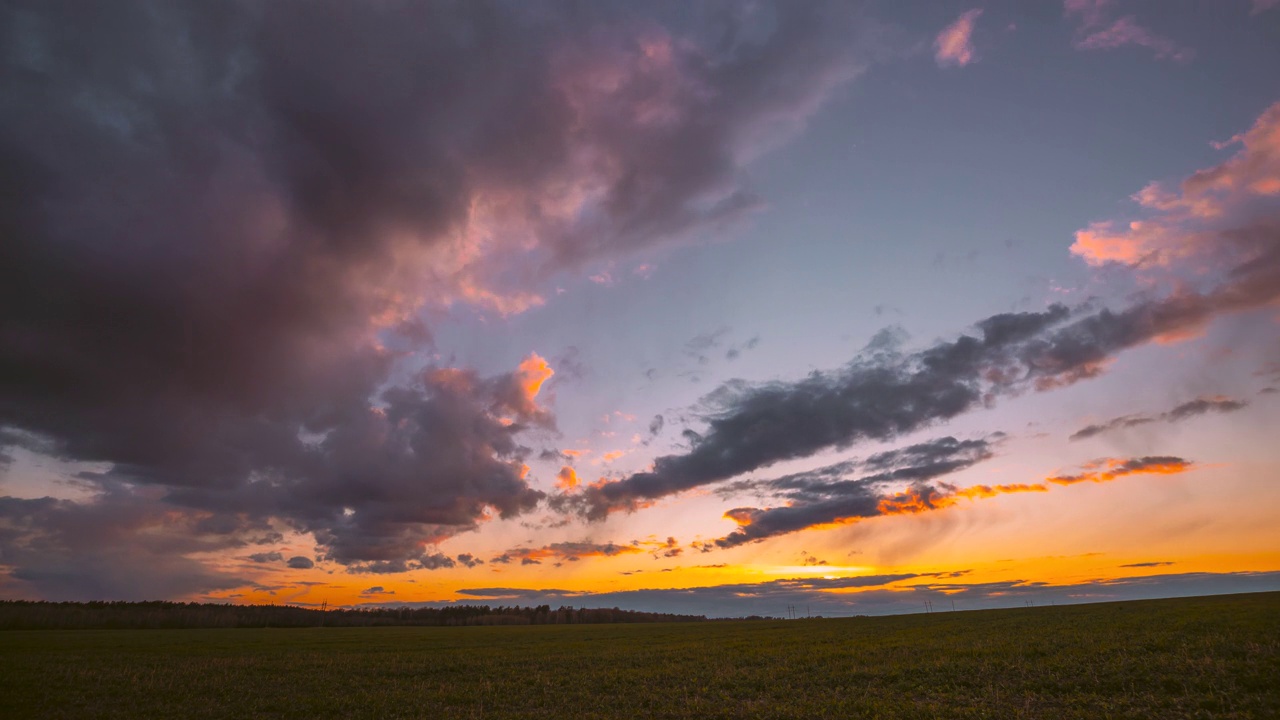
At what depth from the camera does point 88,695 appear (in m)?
30.2

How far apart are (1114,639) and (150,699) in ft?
197

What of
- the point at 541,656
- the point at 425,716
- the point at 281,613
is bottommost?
the point at 281,613

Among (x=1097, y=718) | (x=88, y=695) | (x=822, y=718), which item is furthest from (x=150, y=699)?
(x=1097, y=718)

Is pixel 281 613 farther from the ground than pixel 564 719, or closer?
closer

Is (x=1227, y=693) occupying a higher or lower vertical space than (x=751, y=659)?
higher

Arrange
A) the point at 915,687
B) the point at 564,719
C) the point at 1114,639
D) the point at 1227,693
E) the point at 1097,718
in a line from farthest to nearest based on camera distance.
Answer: the point at 1114,639 → the point at 915,687 → the point at 564,719 → the point at 1227,693 → the point at 1097,718

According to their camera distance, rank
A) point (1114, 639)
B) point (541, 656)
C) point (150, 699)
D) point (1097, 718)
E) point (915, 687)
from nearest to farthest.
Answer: point (1097, 718), point (915, 687), point (150, 699), point (1114, 639), point (541, 656)

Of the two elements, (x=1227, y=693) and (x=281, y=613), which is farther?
(x=281, y=613)

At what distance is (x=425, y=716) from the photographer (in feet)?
81.1

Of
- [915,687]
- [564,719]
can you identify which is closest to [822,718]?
[915,687]

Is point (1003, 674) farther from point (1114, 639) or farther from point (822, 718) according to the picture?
point (1114, 639)

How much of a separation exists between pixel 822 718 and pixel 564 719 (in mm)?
10506

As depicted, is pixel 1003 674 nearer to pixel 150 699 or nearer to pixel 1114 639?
Result: pixel 1114 639

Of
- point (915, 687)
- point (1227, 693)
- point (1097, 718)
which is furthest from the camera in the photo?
point (915, 687)
